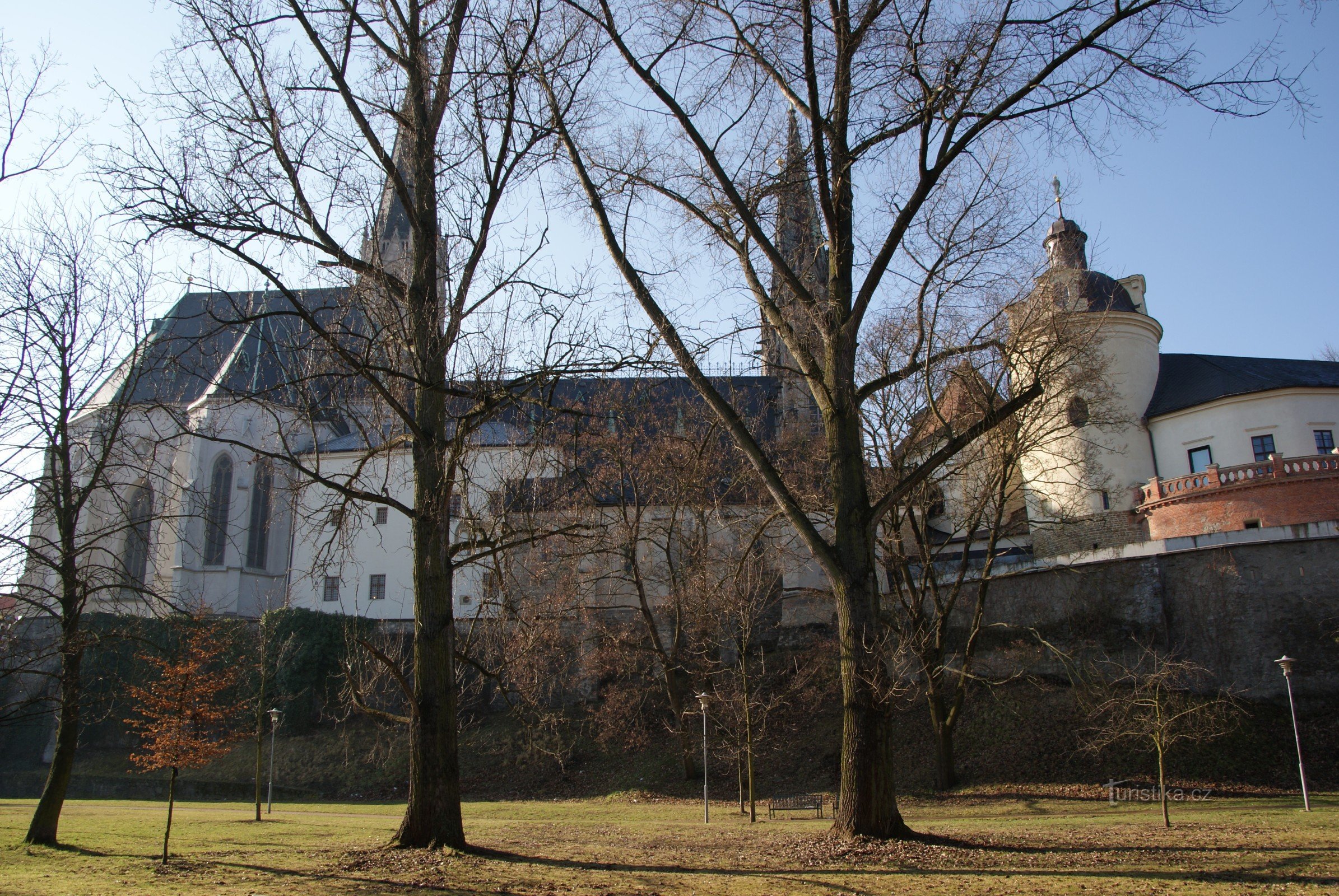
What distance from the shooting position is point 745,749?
1925 cm

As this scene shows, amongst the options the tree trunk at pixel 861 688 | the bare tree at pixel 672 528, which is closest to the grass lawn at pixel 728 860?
the tree trunk at pixel 861 688

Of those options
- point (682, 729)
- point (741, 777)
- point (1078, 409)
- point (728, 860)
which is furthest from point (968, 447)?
point (728, 860)

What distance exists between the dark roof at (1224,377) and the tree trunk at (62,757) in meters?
29.9

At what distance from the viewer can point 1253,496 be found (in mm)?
25031

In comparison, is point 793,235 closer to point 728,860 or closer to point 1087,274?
point 728,860

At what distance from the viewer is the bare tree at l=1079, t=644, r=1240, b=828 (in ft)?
49.7

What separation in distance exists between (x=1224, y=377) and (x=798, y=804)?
2108 cm

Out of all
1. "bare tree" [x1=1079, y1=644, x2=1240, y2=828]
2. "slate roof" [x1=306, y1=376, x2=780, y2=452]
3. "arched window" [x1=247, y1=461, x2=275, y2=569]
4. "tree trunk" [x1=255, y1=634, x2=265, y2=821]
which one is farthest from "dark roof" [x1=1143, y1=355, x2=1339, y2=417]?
"arched window" [x1=247, y1=461, x2=275, y2=569]

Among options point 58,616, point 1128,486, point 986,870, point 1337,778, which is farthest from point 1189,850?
point 1128,486

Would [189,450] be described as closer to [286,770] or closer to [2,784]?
[2,784]

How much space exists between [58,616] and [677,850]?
9.23 metres

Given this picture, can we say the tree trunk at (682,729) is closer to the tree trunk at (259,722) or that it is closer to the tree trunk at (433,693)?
the tree trunk at (259,722)

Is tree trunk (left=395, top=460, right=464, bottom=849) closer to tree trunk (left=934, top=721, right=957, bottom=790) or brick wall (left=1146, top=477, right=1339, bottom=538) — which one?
tree trunk (left=934, top=721, right=957, bottom=790)

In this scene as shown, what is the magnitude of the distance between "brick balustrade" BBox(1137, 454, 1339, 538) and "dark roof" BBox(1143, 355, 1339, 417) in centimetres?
303
